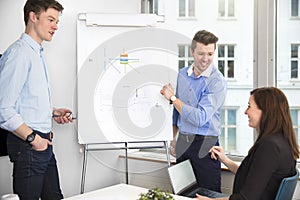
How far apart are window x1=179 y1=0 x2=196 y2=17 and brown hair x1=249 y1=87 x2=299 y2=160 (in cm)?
165

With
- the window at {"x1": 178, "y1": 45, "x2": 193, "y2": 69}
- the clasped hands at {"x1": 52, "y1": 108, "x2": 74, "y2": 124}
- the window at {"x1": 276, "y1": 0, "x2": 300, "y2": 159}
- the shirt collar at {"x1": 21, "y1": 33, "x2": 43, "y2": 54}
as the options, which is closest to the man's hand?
the shirt collar at {"x1": 21, "y1": 33, "x2": 43, "y2": 54}

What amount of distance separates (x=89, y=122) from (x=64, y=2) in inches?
44.3

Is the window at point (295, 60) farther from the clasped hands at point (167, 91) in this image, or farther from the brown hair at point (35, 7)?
the brown hair at point (35, 7)

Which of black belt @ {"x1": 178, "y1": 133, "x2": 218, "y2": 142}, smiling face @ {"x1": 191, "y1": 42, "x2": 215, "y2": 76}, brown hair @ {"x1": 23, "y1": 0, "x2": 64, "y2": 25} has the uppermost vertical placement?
brown hair @ {"x1": 23, "y1": 0, "x2": 64, "y2": 25}

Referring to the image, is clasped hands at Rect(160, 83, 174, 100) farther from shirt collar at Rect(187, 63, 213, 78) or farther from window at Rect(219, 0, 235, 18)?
window at Rect(219, 0, 235, 18)

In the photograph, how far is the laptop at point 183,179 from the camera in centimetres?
254

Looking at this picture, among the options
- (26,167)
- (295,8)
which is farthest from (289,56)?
(26,167)

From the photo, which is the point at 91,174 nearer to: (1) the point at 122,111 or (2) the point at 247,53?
(1) the point at 122,111

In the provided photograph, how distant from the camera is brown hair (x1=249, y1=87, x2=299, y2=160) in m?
2.05

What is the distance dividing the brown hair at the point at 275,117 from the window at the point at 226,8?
142 centimetres

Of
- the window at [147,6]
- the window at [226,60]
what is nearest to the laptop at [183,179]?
the window at [226,60]

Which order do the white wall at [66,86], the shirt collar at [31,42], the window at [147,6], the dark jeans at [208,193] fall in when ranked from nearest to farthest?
the shirt collar at [31,42], the dark jeans at [208,193], the white wall at [66,86], the window at [147,6]

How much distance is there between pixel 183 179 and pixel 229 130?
92 cm

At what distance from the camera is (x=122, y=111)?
3221 millimetres
